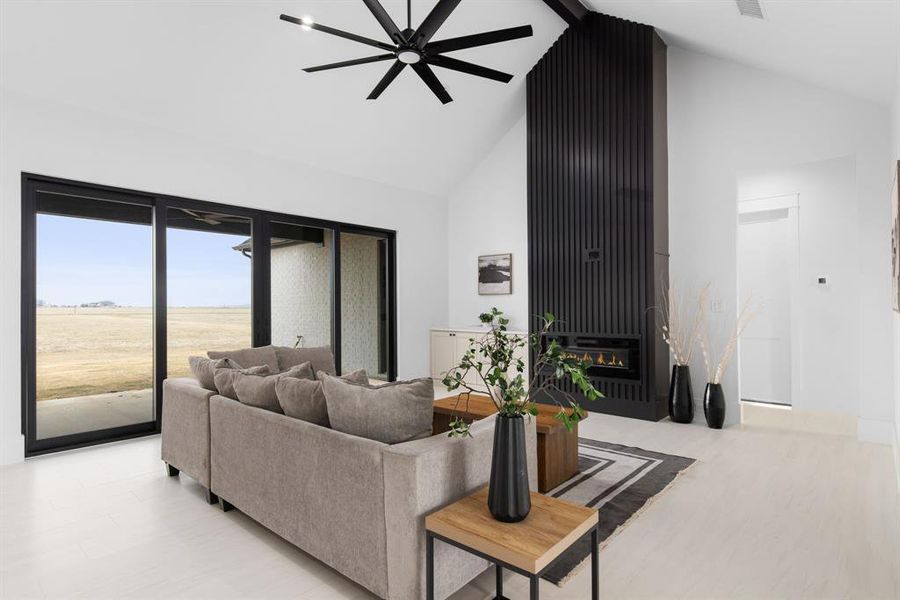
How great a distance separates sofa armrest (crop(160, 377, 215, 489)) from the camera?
9.94 feet

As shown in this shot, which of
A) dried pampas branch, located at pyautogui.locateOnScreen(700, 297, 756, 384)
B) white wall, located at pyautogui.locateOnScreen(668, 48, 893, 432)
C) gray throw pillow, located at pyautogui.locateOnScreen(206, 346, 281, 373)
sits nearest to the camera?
gray throw pillow, located at pyautogui.locateOnScreen(206, 346, 281, 373)

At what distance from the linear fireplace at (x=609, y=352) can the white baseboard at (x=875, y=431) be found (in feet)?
6.08

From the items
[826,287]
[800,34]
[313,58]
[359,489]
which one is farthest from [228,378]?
[826,287]

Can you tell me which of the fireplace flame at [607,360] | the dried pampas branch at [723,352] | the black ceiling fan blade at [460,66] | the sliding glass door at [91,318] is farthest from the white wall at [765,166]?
the sliding glass door at [91,318]

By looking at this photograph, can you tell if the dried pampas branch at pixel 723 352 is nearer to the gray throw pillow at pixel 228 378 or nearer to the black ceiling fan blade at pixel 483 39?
the black ceiling fan blade at pixel 483 39

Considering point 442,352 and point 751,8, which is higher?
point 751,8

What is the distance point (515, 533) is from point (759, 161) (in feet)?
16.1

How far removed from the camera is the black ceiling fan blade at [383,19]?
2739 millimetres

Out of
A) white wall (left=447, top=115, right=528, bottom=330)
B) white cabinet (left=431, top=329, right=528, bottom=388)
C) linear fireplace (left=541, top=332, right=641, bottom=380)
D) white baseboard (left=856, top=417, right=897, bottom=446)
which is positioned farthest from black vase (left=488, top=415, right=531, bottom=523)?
white wall (left=447, top=115, right=528, bottom=330)

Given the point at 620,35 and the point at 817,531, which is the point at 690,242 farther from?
the point at 817,531

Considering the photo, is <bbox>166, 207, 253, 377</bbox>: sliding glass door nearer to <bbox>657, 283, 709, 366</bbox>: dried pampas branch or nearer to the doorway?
<bbox>657, 283, 709, 366</bbox>: dried pampas branch

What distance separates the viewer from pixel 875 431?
425 centimetres

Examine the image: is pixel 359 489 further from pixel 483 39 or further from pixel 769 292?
pixel 769 292

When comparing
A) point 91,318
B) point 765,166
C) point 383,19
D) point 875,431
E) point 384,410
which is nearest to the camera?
point 384,410
